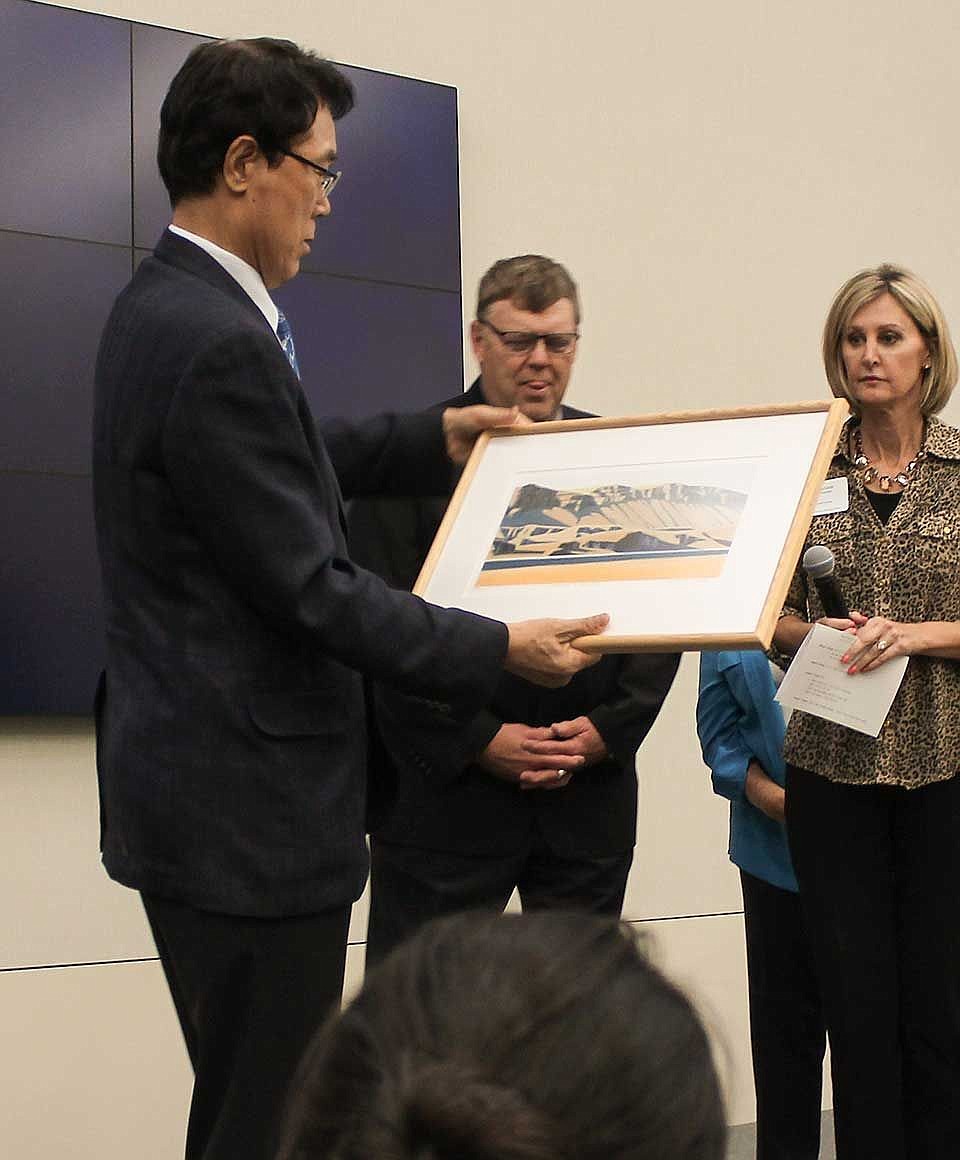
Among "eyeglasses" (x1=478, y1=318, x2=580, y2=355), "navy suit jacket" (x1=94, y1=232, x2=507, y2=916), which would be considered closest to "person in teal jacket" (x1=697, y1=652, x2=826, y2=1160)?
"eyeglasses" (x1=478, y1=318, x2=580, y2=355)

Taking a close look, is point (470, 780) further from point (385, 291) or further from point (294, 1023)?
point (385, 291)

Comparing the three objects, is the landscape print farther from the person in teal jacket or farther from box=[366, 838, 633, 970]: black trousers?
the person in teal jacket

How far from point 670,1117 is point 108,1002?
10.7 ft

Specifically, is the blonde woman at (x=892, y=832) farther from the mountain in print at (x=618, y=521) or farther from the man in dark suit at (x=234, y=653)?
the man in dark suit at (x=234, y=653)

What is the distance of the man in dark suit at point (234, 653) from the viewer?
177cm

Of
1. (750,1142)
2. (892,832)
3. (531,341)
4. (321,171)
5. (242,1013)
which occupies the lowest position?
(750,1142)

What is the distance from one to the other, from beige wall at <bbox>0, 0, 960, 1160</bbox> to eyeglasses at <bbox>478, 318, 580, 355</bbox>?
1.34 meters

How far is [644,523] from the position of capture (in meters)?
2.22

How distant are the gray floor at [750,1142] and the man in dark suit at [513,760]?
1.54 meters

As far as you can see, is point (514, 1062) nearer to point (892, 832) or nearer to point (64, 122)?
point (892, 832)

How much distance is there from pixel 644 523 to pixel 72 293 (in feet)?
6.48

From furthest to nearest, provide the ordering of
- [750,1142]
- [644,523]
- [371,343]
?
1. [750,1142]
2. [371,343]
3. [644,523]

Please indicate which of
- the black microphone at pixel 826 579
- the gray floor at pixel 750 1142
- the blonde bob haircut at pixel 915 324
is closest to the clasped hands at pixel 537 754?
the black microphone at pixel 826 579

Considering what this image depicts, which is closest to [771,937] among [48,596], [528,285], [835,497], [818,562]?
[835,497]
